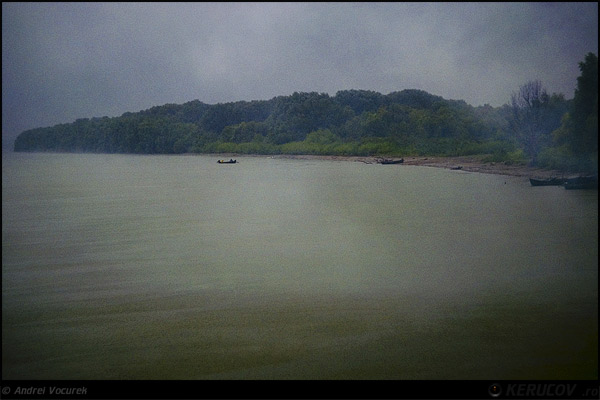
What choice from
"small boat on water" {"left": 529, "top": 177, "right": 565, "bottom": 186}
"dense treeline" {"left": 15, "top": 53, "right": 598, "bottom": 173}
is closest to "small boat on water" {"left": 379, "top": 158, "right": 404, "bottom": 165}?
"dense treeline" {"left": 15, "top": 53, "right": 598, "bottom": 173}

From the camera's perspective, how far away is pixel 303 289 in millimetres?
3461

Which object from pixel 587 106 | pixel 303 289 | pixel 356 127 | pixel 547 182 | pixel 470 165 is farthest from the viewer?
pixel 356 127

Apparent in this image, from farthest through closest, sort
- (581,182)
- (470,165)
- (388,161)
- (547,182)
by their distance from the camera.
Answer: (388,161) → (470,165) → (547,182) → (581,182)

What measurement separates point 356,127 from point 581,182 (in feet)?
20.3

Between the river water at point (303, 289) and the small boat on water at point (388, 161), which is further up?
the small boat on water at point (388, 161)

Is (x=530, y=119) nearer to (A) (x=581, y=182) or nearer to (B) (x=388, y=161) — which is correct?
(A) (x=581, y=182)

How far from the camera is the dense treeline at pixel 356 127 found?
4742mm

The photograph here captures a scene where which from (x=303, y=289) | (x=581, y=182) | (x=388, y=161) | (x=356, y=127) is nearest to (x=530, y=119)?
(x=581, y=182)

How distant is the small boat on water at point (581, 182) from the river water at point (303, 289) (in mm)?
80

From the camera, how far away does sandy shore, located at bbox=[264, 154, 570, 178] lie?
20.8ft

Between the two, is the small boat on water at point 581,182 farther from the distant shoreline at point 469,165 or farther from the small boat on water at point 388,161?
the small boat on water at point 388,161

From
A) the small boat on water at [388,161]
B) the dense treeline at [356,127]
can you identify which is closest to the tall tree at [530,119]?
the dense treeline at [356,127]

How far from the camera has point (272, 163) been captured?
16.2m

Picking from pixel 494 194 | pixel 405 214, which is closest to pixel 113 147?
pixel 405 214
